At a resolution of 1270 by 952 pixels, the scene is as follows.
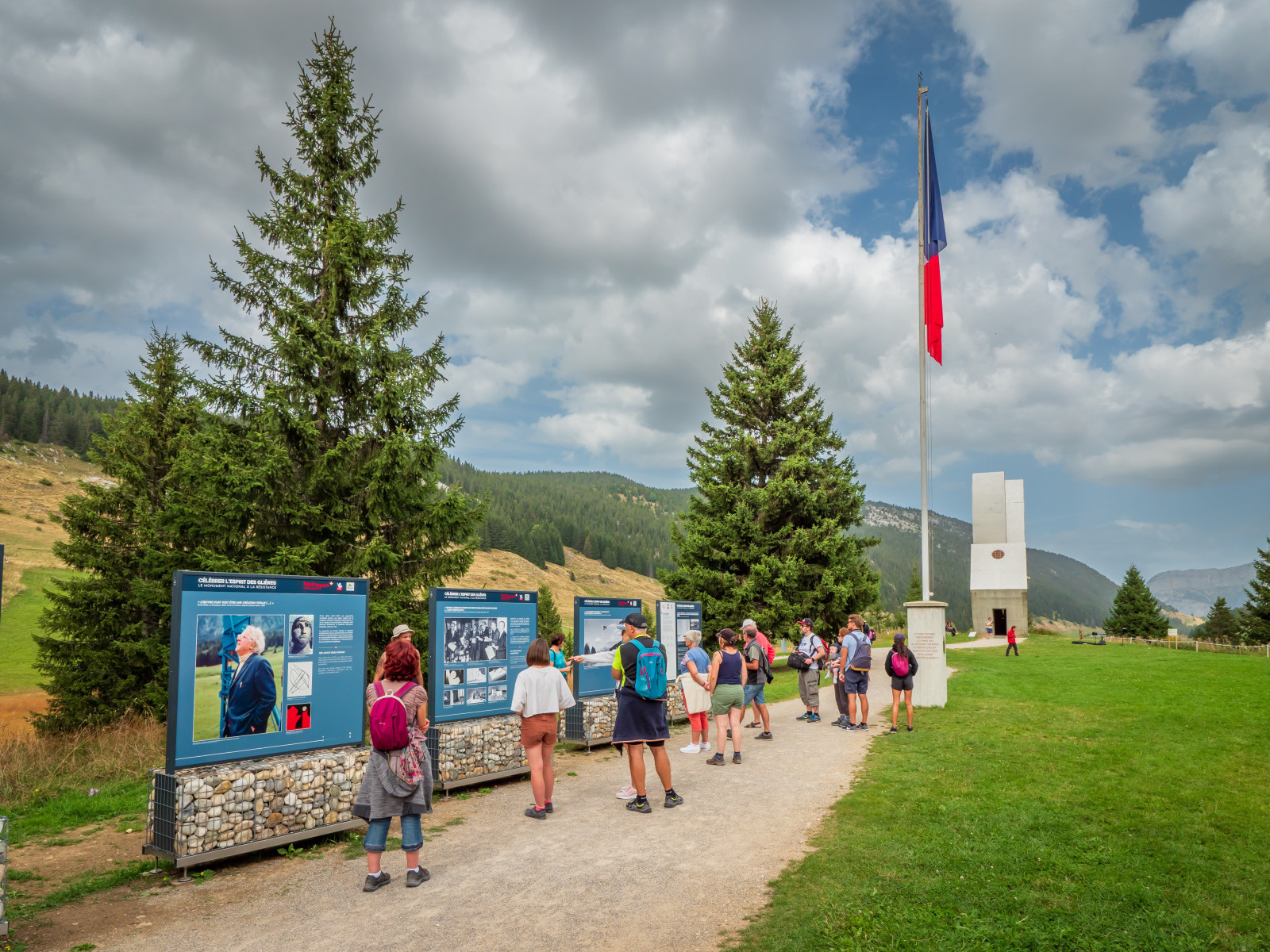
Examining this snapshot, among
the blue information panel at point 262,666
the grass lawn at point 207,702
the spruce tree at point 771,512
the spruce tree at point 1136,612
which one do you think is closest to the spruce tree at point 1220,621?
the spruce tree at point 1136,612

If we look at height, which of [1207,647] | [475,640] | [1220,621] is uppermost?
[475,640]

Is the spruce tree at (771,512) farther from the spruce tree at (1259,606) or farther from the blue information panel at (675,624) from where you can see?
the spruce tree at (1259,606)

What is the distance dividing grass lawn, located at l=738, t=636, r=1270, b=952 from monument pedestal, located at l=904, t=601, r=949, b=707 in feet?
7.36

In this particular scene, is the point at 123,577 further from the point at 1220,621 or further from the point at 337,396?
the point at 1220,621

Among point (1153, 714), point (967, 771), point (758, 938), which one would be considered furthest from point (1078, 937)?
point (1153, 714)

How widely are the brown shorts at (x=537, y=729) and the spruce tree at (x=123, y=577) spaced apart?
11058 mm

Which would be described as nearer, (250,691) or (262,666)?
(250,691)

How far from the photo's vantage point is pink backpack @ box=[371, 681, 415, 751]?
5906 millimetres

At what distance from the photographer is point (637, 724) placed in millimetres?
8250

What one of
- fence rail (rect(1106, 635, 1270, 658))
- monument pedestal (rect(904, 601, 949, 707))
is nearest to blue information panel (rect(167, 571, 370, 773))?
monument pedestal (rect(904, 601, 949, 707))

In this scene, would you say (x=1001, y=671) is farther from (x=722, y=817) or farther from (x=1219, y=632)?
(x=1219, y=632)

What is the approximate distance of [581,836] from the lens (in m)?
7.21

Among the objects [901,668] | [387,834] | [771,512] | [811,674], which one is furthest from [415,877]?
[771,512]

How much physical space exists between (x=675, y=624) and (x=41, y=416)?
152 m
